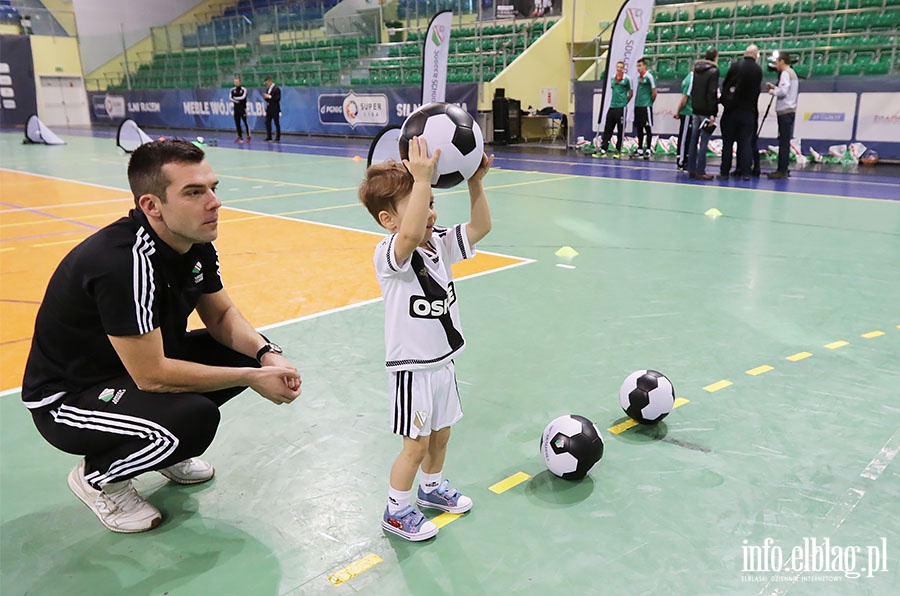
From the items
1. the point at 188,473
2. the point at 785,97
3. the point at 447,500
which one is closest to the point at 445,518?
the point at 447,500

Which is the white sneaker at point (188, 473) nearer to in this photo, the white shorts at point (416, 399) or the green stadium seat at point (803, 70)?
the white shorts at point (416, 399)

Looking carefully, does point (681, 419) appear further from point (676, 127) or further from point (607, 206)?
point (676, 127)

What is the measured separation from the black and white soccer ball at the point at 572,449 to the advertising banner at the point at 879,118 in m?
14.6

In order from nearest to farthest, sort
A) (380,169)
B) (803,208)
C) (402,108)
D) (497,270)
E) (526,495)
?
(380,169) → (526,495) → (497,270) → (803,208) → (402,108)

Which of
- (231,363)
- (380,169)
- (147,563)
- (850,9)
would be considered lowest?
(147,563)

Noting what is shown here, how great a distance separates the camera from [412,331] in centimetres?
264

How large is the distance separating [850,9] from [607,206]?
37.6 ft

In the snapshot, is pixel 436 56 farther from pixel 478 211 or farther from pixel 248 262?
pixel 478 211

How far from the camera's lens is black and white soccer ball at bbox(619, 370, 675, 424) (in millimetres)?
3594

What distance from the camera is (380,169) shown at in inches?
103

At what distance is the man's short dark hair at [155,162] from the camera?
2.59 metres

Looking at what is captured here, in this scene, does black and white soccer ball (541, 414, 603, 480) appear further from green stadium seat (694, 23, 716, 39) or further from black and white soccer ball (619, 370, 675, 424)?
green stadium seat (694, 23, 716, 39)

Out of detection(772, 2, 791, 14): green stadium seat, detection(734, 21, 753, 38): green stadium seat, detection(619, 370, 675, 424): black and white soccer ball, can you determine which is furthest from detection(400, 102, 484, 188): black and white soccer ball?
detection(772, 2, 791, 14): green stadium seat

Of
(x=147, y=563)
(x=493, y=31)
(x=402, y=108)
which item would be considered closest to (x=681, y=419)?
(x=147, y=563)
